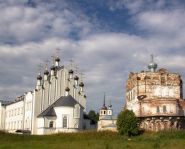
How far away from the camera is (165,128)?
5297 cm

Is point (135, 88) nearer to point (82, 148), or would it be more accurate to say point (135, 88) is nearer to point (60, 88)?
point (60, 88)

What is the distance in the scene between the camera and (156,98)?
5431 centimetres

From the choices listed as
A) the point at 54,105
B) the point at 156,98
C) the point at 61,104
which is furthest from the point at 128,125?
the point at 54,105

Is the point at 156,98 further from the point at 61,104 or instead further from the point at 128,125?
the point at 61,104

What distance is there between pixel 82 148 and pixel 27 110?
34.7m

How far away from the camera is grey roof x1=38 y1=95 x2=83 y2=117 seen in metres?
58.3

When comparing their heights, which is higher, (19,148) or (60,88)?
(60,88)

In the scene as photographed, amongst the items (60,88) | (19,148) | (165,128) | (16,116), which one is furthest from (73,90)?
(19,148)

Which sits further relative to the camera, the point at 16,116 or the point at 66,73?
the point at 16,116

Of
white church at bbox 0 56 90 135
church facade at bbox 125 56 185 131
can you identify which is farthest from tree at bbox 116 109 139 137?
white church at bbox 0 56 90 135

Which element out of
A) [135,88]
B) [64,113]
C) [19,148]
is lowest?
[19,148]

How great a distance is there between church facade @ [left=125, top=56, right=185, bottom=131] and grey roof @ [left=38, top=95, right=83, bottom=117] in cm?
960

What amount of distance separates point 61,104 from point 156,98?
47.5 ft

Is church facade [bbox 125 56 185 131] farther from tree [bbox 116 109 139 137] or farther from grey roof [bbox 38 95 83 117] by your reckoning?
grey roof [bbox 38 95 83 117]
